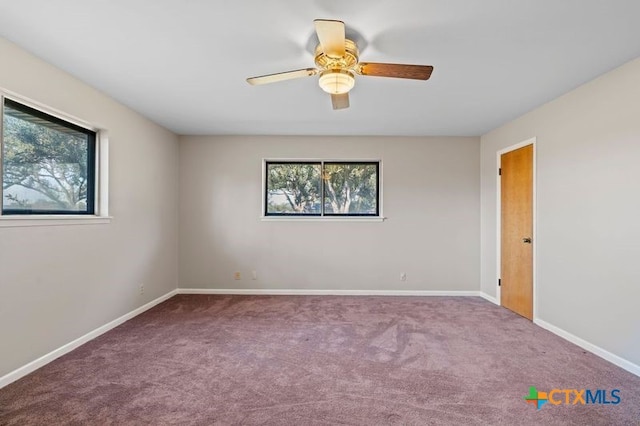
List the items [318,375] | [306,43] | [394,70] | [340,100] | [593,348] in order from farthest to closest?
[593,348] < [340,100] < [318,375] < [306,43] < [394,70]

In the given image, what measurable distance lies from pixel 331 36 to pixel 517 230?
10.5 ft

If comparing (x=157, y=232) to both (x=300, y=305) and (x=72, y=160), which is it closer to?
(x=72, y=160)

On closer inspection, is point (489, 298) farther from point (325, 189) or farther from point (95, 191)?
point (95, 191)

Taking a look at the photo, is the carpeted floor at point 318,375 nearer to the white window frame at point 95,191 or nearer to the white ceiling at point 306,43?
the white window frame at point 95,191

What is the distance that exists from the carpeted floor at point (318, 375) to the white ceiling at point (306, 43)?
2.32 m

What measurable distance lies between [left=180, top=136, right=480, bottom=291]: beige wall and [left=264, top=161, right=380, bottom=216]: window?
16cm

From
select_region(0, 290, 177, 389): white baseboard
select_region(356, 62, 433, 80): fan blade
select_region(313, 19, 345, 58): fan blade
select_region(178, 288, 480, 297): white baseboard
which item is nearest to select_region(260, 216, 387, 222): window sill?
select_region(178, 288, 480, 297): white baseboard

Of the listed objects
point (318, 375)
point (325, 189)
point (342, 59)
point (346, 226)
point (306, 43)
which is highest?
point (306, 43)

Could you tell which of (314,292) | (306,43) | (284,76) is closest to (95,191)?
(284,76)

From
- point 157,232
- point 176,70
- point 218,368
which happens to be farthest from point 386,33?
point 157,232

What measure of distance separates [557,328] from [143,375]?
368cm

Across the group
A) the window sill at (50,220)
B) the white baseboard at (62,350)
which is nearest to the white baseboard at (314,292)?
the white baseboard at (62,350)

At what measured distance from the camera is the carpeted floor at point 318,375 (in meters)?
1.79

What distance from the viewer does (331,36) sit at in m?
1.68
